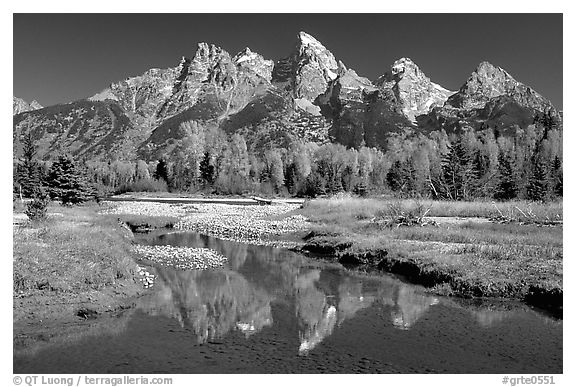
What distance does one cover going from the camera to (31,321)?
17391 mm

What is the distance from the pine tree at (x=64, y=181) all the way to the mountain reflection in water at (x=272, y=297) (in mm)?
43987

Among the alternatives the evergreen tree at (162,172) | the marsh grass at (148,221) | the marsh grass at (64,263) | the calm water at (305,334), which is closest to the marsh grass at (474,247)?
the calm water at (305,334)

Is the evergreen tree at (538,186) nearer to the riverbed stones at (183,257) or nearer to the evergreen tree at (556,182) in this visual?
the evergreen tree at (556,182)

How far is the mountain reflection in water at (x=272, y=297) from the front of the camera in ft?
61.0

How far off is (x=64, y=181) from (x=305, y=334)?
2361 inches

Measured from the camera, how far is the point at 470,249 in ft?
101

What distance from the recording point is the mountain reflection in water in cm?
1859

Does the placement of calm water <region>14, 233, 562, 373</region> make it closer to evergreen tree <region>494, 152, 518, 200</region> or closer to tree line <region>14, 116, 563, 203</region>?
tree line <region>14, 116, 563, 203</region>

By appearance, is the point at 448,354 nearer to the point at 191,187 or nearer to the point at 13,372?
the point at 13,372

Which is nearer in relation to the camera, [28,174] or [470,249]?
[470,249]

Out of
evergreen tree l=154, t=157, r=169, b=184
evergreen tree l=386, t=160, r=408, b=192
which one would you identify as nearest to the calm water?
evergreen tree l=386, t=160, r=408, b=192

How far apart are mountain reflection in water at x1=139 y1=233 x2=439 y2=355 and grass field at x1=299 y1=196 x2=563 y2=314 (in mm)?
2519

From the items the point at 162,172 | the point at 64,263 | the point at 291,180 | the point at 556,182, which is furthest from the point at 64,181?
the point at 162,172

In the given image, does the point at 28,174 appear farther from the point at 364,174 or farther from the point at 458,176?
the point at 364,174
